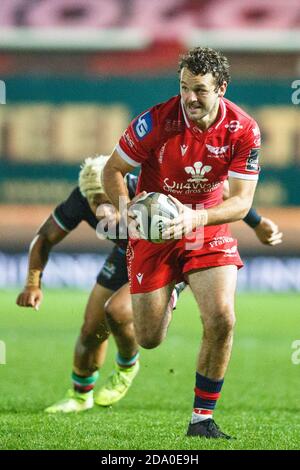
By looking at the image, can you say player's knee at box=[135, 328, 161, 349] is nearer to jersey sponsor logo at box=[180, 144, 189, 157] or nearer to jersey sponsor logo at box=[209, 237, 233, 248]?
jersey sponsor logo at box=[209, 237, 233, 248]

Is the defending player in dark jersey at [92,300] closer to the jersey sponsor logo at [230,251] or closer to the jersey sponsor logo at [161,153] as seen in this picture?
the jersey sponsor logo at [161,153]

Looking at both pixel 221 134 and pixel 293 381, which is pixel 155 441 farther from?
pixel 293 381

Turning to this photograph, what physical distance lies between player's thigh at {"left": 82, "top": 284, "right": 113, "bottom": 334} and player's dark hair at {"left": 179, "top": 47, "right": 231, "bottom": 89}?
203cm

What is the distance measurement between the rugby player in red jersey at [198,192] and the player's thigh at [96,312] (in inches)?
36.1

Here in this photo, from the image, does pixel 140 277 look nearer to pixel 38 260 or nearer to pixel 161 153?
pixel 161 153

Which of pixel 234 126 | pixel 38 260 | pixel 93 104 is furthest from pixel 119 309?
pixel 93 104

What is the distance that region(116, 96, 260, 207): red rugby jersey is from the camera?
18.2 ft

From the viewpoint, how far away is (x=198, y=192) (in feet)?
19.0

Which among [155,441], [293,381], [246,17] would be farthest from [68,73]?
[155,441]

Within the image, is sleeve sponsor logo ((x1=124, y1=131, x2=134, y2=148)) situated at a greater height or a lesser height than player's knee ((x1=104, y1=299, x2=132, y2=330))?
greater

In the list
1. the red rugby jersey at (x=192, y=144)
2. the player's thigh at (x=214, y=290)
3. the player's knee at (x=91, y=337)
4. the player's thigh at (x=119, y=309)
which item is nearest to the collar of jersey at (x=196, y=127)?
the red rugby jersey at (x=192, y=144)

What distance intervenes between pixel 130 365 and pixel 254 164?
2.11m

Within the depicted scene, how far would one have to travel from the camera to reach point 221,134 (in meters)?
5.55

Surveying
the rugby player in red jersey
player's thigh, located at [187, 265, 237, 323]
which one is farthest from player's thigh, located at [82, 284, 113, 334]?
player's thigh, located at [187, 265, 237, 323]
